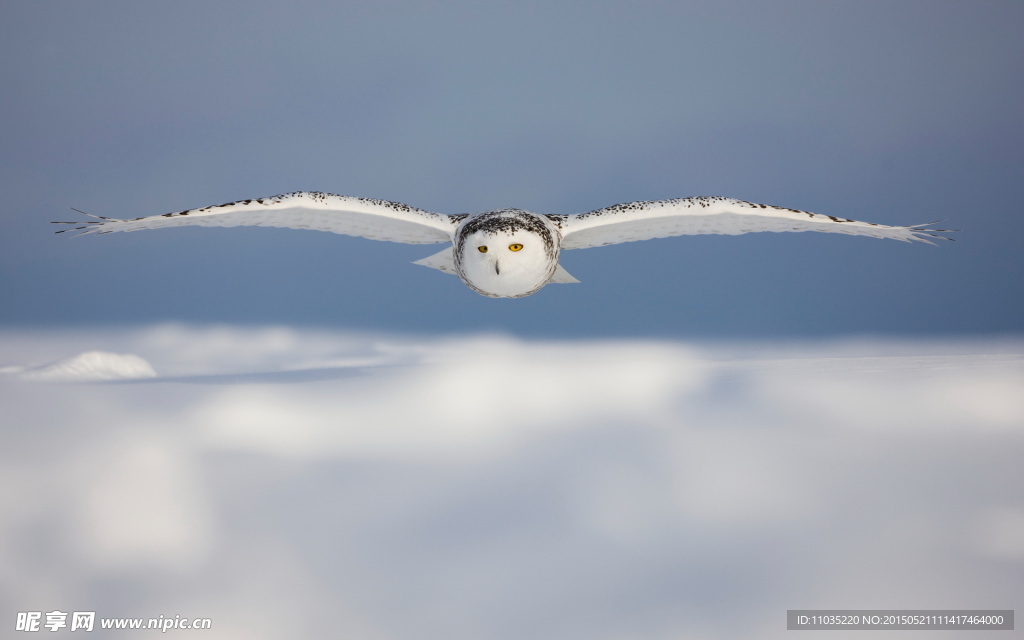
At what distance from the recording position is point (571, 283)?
1080 centimetres

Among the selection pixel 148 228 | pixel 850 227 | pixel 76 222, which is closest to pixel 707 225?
pixel 850 227

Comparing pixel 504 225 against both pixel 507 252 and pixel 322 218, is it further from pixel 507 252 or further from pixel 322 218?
pixel 322 218

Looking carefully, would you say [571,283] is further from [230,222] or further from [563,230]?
[230,222]

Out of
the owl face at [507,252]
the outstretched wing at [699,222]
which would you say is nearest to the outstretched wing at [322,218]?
the owl face at [507,252]

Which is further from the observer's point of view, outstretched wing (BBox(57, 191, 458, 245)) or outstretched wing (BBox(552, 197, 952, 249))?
outstretched wing (BBox(552, 197, 952, 249))

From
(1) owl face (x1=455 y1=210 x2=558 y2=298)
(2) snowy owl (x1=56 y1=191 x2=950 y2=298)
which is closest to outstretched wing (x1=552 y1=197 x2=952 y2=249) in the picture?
(2) snowy owl (x1=56 y1=191 x2=950 y2=298)

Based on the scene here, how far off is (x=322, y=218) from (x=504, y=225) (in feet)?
10.3

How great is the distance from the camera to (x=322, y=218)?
32.2 feet

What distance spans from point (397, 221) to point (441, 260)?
957 millimetres

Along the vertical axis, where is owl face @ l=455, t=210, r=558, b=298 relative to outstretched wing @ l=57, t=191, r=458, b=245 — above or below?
below

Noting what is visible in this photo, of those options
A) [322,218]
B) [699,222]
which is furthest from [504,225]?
[699,222]

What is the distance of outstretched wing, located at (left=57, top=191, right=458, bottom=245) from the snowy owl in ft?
0.05

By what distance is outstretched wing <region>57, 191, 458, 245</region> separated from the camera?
888cm

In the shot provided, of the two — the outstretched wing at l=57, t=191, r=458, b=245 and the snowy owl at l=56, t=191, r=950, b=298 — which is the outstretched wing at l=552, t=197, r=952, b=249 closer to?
the snowy owl at l=56, t=191, r=950, b=298
